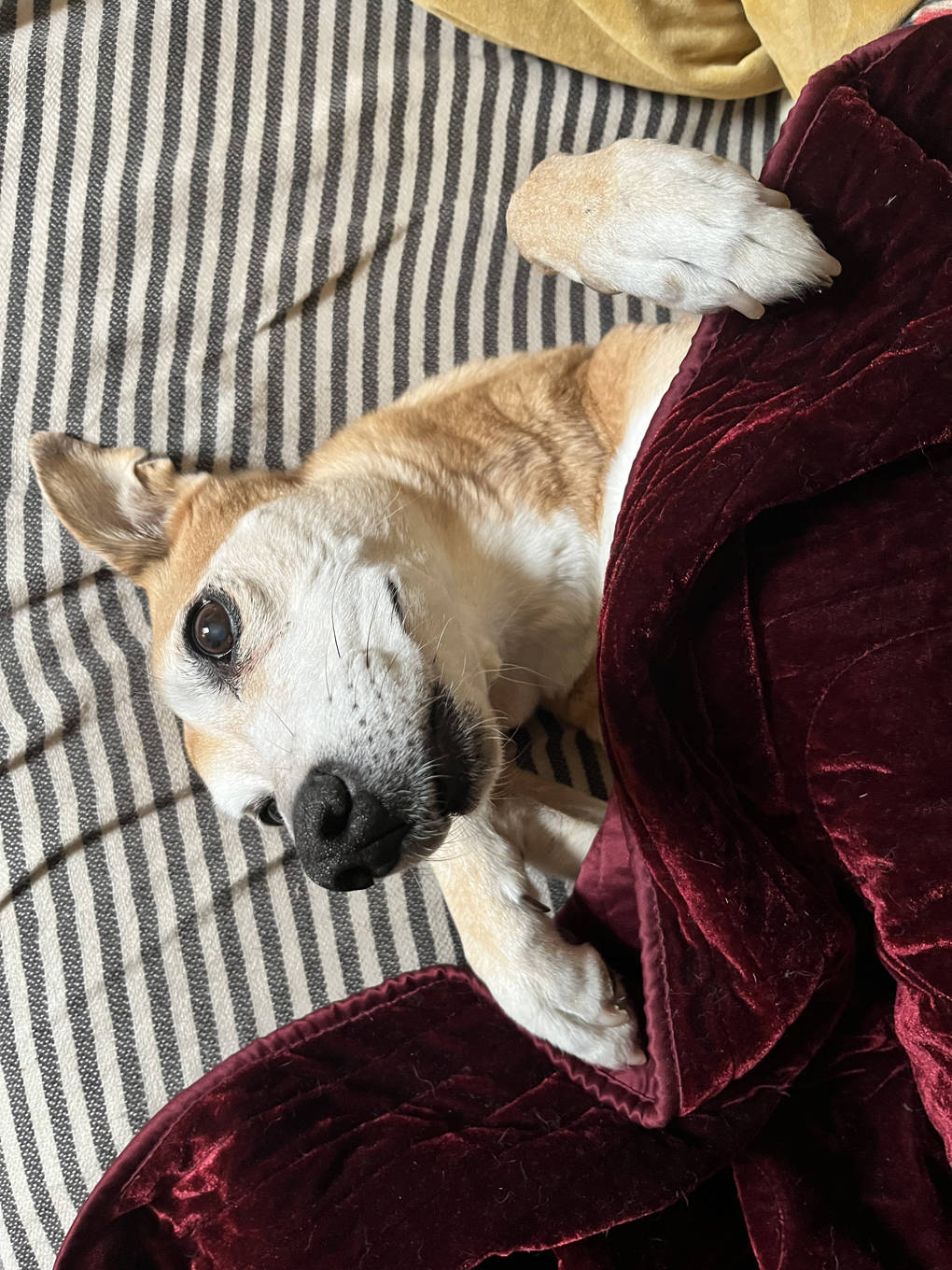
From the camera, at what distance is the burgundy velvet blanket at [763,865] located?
1.10m

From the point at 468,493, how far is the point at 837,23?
1.10 m

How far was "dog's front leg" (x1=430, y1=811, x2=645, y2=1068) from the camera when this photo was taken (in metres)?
1.29

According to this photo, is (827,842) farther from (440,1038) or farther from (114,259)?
(114,259)

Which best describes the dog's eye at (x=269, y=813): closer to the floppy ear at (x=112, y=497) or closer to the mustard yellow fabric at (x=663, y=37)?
the floppy ear at (x=112, y=497)

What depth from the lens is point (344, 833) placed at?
1.18 meters

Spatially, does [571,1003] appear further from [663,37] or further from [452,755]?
[663,37]

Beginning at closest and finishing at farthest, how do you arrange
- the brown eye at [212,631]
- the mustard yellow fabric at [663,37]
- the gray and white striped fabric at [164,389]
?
the brown eye at [212,631], the gray and white striped fabric at [164,389], the mustard yellow fabric at [663,37]

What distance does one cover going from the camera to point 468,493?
1.51 meters

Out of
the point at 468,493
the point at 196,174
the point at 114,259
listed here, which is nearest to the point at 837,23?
the point at 468,493

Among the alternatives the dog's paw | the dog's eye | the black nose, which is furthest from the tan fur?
the dog's paw

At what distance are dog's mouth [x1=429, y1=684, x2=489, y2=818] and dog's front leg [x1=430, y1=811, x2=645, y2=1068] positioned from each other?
0.13 m

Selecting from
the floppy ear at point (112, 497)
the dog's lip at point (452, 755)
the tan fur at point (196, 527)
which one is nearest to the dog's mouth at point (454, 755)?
the dog's lip at point (452, 755)

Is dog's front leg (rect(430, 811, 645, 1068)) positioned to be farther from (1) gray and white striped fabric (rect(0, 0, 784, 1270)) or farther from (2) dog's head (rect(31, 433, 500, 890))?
(1) gray and white striped fabric (rect(0, 0, 784, 1270))

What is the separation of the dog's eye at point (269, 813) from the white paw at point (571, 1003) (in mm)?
487
